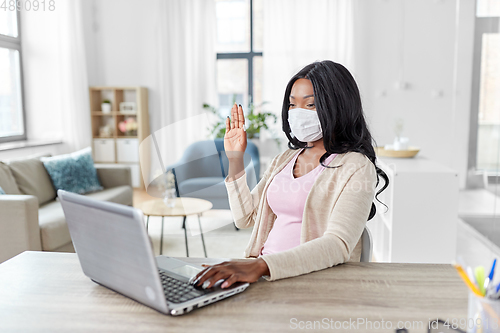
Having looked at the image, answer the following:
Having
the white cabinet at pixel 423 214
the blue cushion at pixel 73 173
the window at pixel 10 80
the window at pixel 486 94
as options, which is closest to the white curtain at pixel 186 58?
the window at pixel 10 80

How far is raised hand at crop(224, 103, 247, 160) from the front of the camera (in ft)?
4.04

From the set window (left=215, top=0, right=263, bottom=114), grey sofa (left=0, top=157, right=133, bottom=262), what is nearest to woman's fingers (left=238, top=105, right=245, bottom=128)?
grey sofa (left=0, top=157, right=133, bottom=262)

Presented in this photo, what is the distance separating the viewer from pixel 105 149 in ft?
18.7

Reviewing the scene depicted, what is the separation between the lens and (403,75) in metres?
5.41

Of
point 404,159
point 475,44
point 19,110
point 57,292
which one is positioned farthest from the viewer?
point 19,110

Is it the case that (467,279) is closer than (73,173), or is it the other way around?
(467,279)

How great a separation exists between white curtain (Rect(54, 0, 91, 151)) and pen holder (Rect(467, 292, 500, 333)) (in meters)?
5.43

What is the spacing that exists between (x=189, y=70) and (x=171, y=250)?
3.26m

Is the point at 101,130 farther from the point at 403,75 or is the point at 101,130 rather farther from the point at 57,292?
the point at 57,292

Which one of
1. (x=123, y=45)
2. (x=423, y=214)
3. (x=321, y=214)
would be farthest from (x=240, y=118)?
(x=123, y=45)

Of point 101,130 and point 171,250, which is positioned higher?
point 101,130

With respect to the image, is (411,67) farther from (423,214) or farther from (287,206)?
(287,206)

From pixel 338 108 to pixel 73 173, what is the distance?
2.85m

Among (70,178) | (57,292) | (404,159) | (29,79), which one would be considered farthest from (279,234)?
(29,79)
